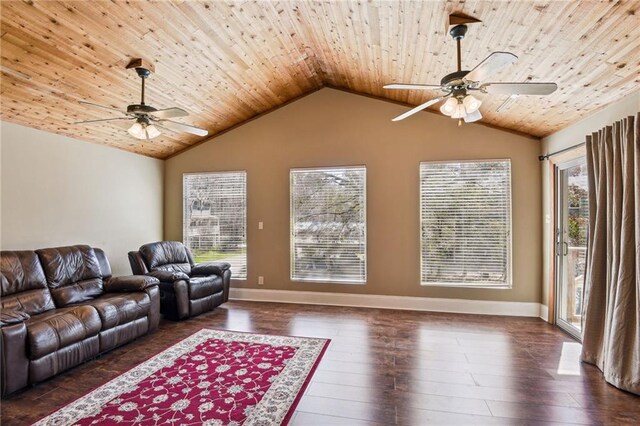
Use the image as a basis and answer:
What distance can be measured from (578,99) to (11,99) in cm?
603

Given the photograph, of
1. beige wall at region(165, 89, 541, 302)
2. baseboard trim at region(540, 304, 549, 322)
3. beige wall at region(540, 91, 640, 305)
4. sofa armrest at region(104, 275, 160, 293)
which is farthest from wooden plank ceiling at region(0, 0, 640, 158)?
baseboard trim at region(540, 304, 549, 322)

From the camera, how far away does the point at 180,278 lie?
14.8 feet

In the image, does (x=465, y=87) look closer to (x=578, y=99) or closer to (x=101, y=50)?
(x=578, y=99)

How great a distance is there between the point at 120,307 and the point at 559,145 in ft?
18.9

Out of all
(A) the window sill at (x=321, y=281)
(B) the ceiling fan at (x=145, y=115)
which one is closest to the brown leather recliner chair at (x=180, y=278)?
(A) the window sill at (x=321, y=281)

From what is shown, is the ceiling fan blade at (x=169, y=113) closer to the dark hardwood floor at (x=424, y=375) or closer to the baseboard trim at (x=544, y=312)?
the dark hardwood floor at (x=424, y=375)

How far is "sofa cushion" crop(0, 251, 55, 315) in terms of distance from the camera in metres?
3.23

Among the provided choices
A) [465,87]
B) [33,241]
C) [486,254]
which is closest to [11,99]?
[33,241]

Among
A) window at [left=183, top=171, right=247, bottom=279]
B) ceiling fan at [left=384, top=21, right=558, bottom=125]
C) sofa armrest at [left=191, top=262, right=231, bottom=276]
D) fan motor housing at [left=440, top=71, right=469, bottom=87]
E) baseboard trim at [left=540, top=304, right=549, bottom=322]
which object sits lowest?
baseboard trim at [left=540, top=304, right=549, bottom=322]

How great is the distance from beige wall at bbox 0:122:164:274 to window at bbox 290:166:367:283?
8.88ft

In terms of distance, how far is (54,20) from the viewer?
2727mm

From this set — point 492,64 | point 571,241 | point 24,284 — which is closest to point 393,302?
point 571,241

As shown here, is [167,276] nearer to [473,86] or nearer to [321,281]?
[321,281]

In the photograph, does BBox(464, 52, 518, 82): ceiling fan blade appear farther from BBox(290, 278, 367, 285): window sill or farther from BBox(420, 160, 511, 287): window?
BBox(290, 278, 367, 285): window sill
